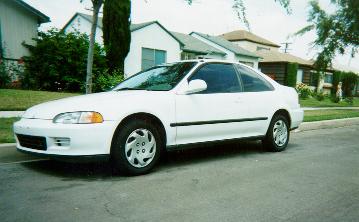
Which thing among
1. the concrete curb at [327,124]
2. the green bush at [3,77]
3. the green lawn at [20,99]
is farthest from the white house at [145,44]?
the concrete curb at [327,124]

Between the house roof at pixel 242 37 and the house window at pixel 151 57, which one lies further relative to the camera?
the house roof at pixel 242 37

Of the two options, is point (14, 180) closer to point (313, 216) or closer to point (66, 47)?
point (313, 216)

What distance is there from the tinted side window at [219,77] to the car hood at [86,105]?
42.9 inches

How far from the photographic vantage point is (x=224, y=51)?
96.0ft

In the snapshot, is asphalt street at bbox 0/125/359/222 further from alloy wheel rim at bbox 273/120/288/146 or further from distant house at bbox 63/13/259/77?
distant house at bbox 63/13/259/77

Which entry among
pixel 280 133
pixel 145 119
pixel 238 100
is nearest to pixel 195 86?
pixel 145 119

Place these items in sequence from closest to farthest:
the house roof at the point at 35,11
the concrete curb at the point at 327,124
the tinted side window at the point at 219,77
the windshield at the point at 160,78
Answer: the windshield at the point at 160,78 < the tinted side window at the point at 219,77 < the concrete curb at the point at 327,124 < the house roof at the point at 35,11

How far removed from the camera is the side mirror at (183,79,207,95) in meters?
4.92

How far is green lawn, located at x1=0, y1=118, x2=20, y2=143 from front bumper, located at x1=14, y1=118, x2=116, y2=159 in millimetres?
1907

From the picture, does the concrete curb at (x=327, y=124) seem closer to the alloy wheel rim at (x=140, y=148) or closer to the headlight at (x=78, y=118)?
the alloy wheel rim at (x=140, y=148)

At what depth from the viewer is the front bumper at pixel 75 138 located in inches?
160

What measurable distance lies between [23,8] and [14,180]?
47.7ft

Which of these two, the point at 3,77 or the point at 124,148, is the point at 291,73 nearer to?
the point at 3,77

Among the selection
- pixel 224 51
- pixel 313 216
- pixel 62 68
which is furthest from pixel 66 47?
pixel 224 51
